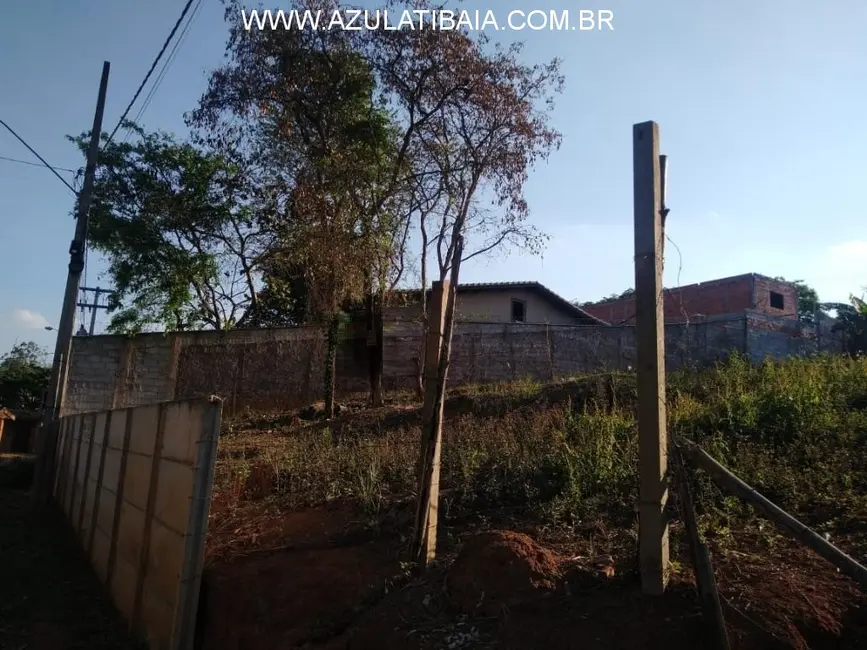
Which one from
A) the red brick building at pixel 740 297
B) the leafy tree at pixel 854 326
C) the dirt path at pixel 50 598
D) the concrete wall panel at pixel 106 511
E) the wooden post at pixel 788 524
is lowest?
the dirt path at pixel 50 598

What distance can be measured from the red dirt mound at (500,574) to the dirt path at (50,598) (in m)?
3.54

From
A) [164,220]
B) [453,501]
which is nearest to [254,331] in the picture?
[164,220]

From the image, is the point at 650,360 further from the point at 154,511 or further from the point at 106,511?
the point at 106,511

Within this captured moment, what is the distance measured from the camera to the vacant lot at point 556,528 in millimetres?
3479

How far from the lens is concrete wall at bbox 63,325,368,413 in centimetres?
1731

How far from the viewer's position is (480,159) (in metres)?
12.0

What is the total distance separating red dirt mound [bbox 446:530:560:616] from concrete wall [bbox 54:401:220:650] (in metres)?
2.10

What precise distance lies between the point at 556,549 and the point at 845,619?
1.60 meters

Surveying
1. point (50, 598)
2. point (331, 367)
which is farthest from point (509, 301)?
point (50, 598)

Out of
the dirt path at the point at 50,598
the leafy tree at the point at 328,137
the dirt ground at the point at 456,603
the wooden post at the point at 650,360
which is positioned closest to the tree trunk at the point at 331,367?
the leafy tree at the point at 328,137

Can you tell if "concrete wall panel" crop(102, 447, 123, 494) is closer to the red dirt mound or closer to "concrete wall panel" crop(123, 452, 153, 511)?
"concrete wall panel" crop(123, 452, 153, 511)

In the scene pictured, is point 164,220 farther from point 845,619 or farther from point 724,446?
point 845,619

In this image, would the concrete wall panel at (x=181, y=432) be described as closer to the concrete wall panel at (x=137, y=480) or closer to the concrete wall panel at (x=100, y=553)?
the concrete wall panel at (x=137, y=480)

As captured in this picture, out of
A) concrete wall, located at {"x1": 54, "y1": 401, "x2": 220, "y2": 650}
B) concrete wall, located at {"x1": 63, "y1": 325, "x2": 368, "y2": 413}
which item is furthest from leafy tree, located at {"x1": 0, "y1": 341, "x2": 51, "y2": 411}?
concrete wall, located at {"x1": 54, "y1": 401, "x2": 220, "y2": 650}
